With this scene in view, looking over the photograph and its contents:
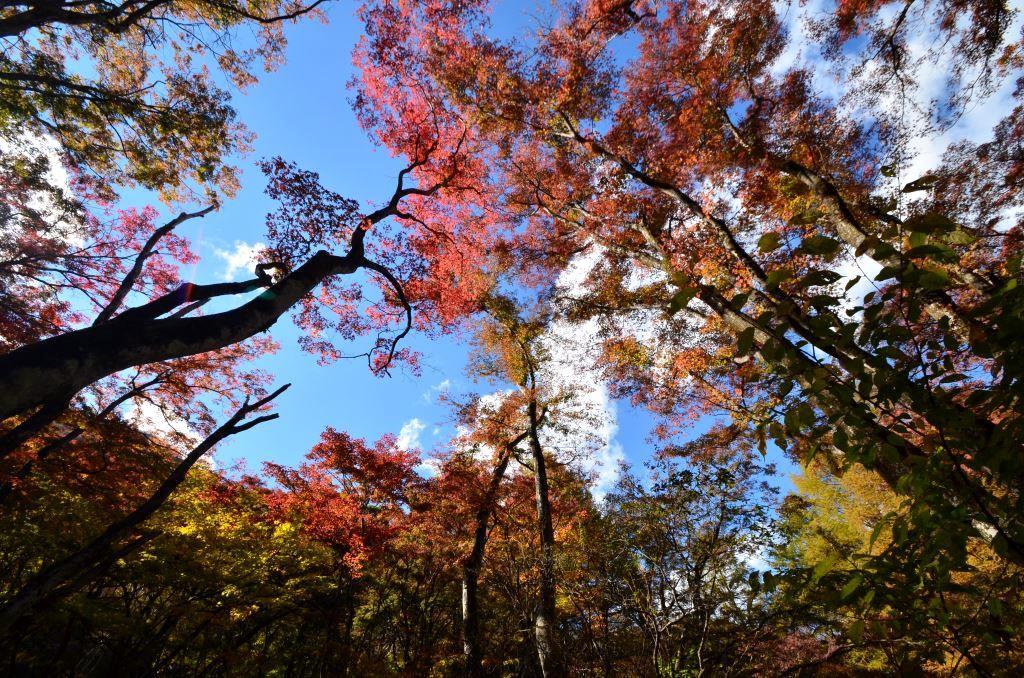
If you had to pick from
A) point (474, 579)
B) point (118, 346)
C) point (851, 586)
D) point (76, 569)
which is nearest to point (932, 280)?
point (851, 586)

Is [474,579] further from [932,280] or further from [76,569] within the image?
[932,280]

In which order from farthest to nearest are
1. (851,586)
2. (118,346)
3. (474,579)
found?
(474,579)
(118,346)
(851,586)

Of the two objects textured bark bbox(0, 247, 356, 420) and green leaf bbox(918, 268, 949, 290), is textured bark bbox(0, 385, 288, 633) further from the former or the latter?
green leaf bbox(918, 268, 949, 290)

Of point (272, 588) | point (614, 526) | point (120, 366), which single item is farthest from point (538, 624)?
point (120, 366)

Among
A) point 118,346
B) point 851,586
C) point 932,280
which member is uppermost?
point 118,346

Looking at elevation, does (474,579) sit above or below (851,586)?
above

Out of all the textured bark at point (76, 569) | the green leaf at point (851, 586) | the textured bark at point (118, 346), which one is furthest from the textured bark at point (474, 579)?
the green leaf at point (851, 586)

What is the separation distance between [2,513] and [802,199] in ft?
46.8

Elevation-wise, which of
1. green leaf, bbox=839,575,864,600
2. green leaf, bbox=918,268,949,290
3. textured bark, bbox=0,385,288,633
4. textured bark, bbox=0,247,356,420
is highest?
textured bark, bbox=0,247,356,420

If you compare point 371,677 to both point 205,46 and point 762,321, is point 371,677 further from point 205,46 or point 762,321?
point 205,46

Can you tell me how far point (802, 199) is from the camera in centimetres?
689

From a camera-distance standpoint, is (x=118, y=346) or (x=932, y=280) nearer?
(x=932, y=280)

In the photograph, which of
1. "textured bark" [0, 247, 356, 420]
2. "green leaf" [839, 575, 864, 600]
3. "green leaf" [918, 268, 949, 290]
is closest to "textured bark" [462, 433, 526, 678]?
"textured bark" [0, 247, 356, 420]

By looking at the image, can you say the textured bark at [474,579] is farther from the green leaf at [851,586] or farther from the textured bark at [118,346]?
the green leaf at [851,586]
